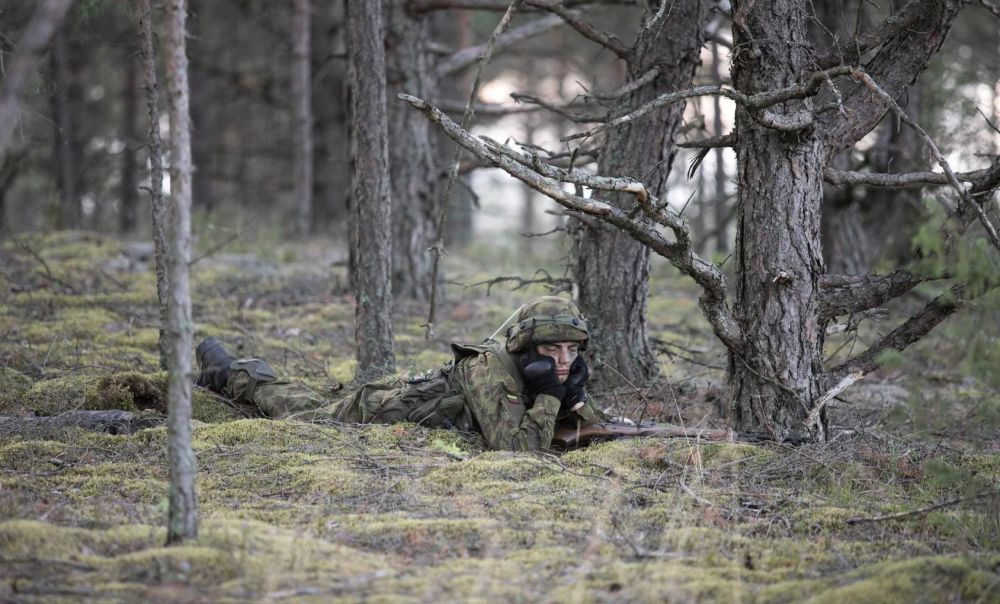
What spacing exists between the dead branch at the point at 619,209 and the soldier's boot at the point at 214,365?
3.24 meters

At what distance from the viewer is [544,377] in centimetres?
648

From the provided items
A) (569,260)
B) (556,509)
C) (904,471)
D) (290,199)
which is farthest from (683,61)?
(290,199)

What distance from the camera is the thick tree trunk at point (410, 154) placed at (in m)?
11.6

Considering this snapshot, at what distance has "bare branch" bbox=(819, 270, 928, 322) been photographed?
6254 mm

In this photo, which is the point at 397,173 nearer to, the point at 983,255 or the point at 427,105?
the point at 427,105

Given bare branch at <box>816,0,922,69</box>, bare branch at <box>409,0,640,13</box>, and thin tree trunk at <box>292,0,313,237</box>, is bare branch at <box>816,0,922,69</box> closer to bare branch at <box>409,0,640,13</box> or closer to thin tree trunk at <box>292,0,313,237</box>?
bare branch at <box>409,0,640,13</box>

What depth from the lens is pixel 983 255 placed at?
447 centimetres

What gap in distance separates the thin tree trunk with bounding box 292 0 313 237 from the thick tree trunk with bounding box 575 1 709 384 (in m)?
10.00

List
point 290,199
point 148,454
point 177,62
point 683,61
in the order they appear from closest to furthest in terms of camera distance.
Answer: point 177,62 < point 148,454 < point 683,61 < point 290,199

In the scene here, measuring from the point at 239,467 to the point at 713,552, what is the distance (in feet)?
9.87

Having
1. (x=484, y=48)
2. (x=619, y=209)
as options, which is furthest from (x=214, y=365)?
(x=484, y=48)

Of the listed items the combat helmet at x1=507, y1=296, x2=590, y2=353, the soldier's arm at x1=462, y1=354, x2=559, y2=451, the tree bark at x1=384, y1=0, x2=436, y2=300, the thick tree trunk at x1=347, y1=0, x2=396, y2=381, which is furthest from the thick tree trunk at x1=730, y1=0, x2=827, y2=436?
the tree bark at x1=384, y1=0, x2=436, y2=300

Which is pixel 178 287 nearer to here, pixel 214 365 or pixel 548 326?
pixel 548 326

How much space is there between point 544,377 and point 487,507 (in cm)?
151
